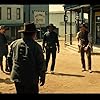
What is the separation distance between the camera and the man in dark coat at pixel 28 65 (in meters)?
3.93

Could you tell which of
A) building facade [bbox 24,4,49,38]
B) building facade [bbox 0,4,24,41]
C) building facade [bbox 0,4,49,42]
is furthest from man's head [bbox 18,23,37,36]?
building facade [bbox 24,4,49,38]

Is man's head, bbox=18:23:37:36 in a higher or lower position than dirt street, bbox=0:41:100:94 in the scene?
higher

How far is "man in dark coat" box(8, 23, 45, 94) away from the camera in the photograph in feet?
12.9

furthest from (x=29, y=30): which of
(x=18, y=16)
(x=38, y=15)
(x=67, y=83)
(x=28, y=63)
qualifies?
(x=38, y=15)

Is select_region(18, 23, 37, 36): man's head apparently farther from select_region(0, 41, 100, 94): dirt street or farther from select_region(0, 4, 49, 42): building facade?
select_region(0, 4, 49, 42): building facade

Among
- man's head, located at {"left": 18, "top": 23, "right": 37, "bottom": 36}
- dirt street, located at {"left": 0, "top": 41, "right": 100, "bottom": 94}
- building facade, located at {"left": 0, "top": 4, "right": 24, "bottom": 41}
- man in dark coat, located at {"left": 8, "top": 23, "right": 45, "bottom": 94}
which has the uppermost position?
building facade, located at {"left": 0, "top": 4, "right": 24, "bottom": 41}

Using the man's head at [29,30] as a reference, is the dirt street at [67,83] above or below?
below

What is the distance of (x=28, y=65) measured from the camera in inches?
154

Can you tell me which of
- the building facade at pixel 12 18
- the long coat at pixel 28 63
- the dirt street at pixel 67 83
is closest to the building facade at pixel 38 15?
the building facade at pixel 12 18

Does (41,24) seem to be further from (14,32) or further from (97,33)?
(97,33)

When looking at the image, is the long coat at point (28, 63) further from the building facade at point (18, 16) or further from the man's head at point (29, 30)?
the building facade at point (18, 16)

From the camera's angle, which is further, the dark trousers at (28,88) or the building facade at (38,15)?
the building facade at (38,15)
